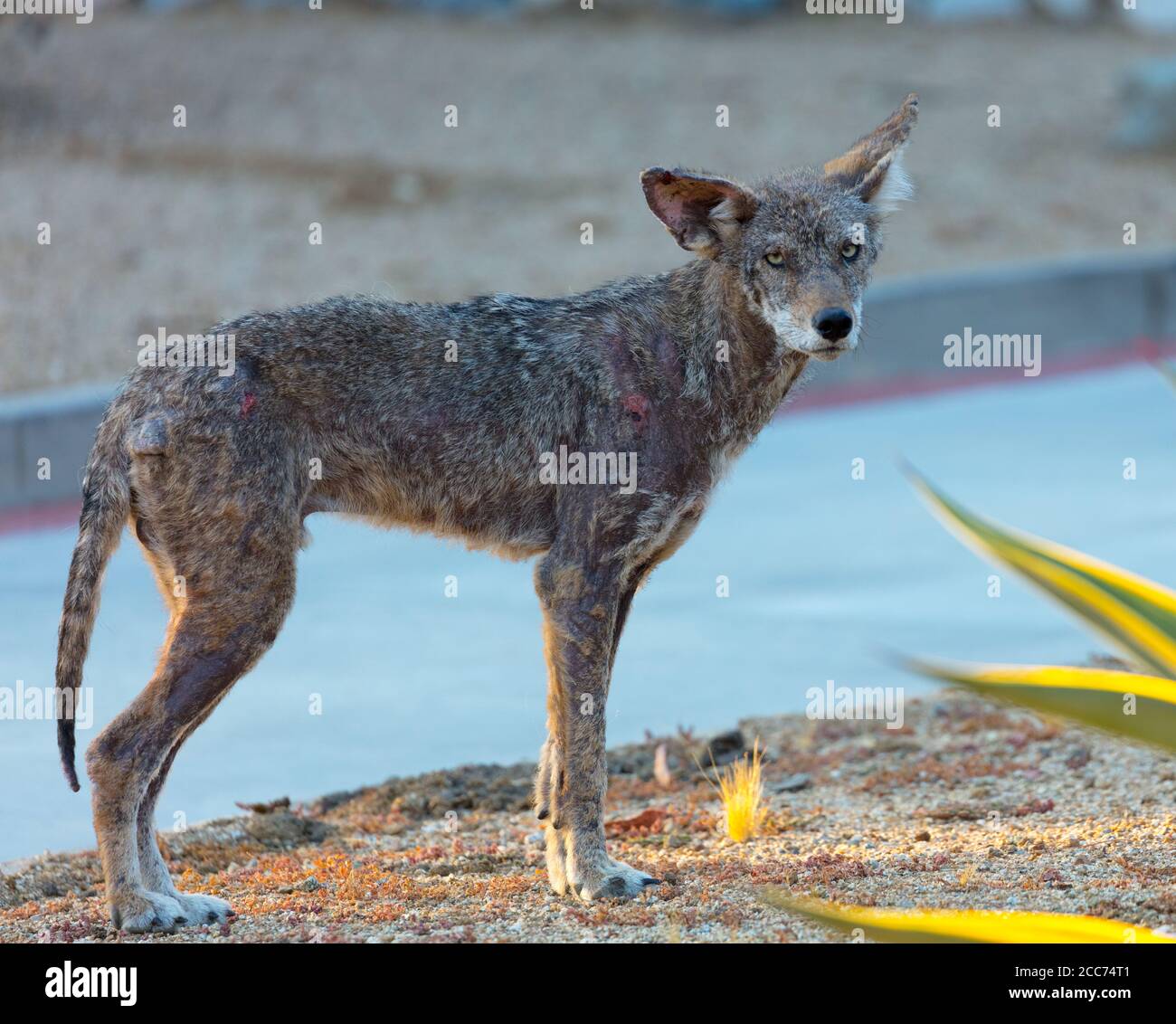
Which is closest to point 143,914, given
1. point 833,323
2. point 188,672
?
point 188,672

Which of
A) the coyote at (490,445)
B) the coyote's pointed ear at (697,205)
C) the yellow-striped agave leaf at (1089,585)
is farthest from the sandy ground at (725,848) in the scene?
the coyote's pointed ear at (697,205)

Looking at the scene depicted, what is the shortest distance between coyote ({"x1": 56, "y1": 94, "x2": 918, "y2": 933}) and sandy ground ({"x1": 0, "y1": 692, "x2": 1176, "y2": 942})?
296mm

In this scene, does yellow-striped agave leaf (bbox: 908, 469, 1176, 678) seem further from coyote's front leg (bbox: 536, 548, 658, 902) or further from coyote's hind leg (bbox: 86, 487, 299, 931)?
coyote's hind leg (bbox: 86, 487, 299, 931)

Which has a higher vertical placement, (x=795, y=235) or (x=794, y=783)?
(x=795, y=235)

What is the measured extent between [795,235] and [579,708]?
5.21 feet

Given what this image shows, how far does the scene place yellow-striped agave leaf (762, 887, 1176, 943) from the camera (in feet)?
12.5

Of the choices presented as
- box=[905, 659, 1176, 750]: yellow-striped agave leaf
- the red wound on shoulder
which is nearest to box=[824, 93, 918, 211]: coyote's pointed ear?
the red wound on shoulder

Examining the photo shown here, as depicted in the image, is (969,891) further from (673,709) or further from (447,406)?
(673,709)

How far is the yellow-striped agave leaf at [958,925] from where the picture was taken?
150 inches

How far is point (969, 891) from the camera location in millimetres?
5145

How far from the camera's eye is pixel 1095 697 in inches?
162

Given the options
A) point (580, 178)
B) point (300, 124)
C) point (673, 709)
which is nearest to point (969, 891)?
point (673, 709)

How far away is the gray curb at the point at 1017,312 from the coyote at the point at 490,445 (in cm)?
581

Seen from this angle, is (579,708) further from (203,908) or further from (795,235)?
(795,235)
